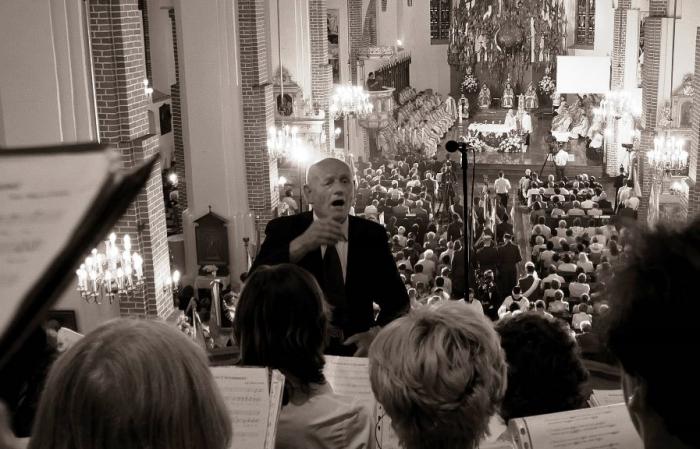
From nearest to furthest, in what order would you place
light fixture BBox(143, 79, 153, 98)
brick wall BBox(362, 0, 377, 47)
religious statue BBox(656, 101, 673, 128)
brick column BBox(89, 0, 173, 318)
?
brick column BBox(89, 0, 173, 318), light fixture BBox(143, 79, 153, 98), religious statue BBox(656, 101, 673, 128), brick wall BBox(362, 0, 377, 47)

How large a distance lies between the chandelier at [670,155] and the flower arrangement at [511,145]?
1487cm

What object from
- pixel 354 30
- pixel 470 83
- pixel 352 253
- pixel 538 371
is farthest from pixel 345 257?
pixel 470 83

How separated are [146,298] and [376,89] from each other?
2065cm

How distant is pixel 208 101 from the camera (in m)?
16.6

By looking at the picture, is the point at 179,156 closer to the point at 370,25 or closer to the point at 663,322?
the point at 663,322

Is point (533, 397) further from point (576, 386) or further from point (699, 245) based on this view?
point (699, 245)

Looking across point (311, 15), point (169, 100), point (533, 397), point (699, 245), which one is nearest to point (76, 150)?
point (699, 245)

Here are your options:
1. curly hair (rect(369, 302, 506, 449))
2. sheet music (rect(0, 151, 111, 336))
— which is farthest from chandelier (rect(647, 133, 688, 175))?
sheet music (rect(0, 151, 111, 336))

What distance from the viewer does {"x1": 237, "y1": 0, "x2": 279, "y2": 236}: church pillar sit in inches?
666

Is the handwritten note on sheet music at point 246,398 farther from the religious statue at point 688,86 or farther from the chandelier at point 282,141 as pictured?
the religious statue at point 688,86

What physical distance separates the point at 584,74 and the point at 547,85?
14.2m

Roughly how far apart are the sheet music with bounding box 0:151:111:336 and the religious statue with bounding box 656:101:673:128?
19.2 m

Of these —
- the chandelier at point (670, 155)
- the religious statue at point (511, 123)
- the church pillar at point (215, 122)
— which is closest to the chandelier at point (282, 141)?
the church pillar at point (215, 122)

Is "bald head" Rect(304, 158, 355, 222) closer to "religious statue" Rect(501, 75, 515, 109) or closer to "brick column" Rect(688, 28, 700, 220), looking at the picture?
"brick column" Rect(688, 28, 700, 220)
